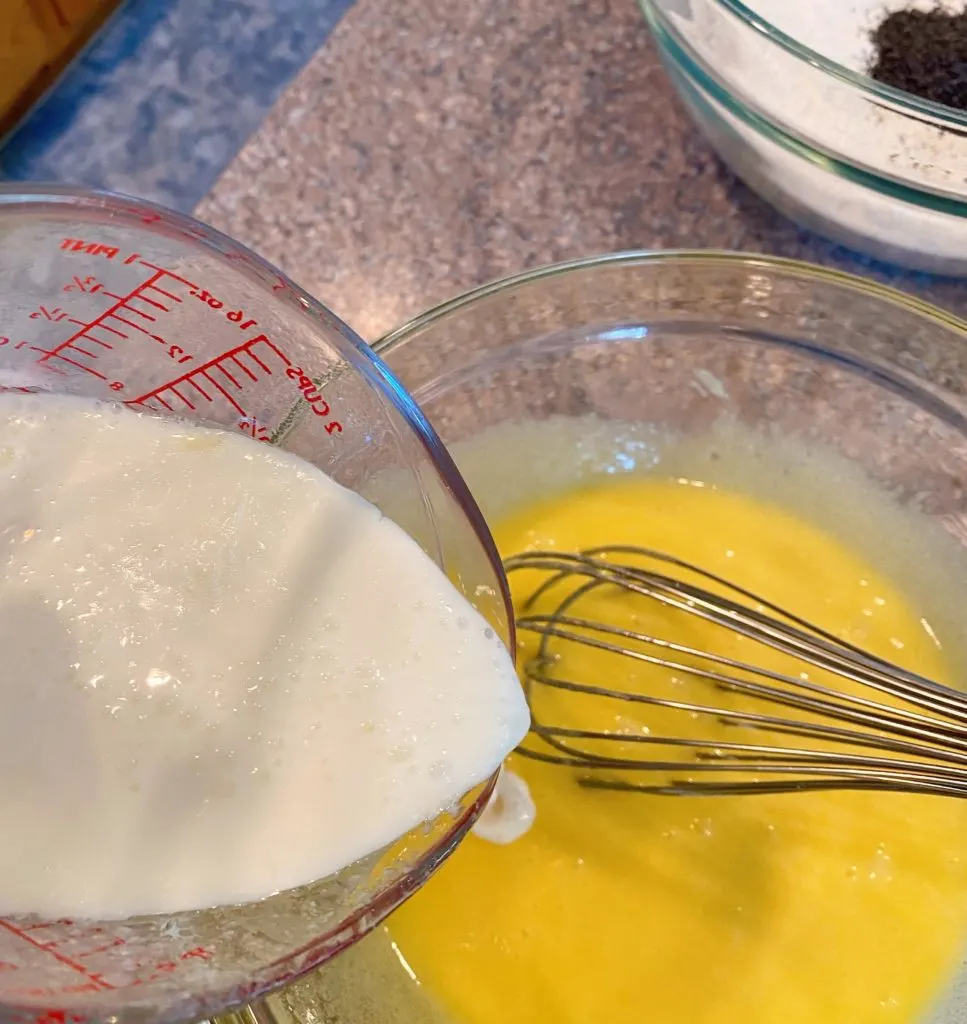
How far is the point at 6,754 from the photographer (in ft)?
1.56

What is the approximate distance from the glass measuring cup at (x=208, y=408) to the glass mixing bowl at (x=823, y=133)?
0.38m

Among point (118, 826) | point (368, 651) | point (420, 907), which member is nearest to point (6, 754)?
point (118, 826)

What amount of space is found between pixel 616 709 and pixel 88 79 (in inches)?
32.1

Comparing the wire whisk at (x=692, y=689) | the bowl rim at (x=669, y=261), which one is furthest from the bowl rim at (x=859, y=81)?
the wire whisk at (x=692, y=689)

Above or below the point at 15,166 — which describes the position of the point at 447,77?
above

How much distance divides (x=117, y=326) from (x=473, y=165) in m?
0.47

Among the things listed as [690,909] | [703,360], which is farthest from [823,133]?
[690,909]

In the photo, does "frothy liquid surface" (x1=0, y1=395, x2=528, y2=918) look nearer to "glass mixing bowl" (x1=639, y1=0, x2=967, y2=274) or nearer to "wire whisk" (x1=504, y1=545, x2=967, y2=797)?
"wire whisk" (x1=504, y1=545, x2=967, y2=797)

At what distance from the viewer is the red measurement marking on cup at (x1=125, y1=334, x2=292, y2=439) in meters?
0.58

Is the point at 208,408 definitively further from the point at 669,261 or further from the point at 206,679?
the point at 669,261

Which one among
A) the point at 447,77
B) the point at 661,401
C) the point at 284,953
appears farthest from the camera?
the point at 447,77

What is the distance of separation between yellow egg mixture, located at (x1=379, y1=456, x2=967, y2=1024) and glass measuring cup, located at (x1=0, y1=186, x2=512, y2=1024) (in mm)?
269

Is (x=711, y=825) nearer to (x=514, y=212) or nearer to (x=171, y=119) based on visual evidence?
(x=514, y=212)

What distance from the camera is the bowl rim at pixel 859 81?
633 mm
